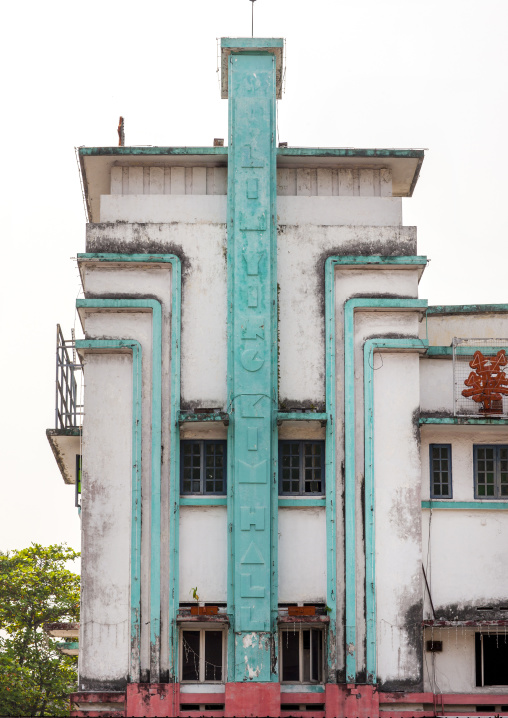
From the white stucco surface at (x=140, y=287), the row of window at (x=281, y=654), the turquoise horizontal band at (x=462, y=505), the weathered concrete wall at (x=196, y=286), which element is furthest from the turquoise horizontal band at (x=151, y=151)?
the row of window at (x=281, y=654)

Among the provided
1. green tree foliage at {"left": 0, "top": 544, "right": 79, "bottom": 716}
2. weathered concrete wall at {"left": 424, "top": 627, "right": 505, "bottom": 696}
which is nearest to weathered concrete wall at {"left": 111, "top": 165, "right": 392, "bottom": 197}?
weathered concrete wall at {"left": 424, "top": 627, "right": 505, "bottom": 696}

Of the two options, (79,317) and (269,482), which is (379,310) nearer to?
(269,482)

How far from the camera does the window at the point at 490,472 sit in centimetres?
2456

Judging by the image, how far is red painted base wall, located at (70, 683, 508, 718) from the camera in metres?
22.8

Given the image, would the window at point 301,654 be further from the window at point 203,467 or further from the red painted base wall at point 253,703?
the window at point 203,467

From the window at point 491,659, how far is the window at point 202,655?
5065mm

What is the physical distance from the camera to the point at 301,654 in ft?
77.4

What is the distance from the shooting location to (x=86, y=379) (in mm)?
23984

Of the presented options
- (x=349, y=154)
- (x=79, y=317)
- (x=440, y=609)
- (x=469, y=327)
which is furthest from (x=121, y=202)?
(x=440, y=609)

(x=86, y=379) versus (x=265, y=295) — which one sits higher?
(x=265, y=295)

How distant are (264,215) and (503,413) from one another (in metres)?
6.33

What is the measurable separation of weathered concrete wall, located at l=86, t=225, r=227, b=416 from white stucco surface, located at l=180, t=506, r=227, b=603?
2.18 meters

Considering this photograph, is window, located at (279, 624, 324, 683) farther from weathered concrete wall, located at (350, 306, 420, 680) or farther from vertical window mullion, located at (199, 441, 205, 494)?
vertical window mullion, located at (199, 441, 205, 494)

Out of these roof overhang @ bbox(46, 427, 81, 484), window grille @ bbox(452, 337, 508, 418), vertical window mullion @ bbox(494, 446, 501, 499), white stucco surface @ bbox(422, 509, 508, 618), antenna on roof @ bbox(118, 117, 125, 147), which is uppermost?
antenna on roof @ bbox(118, 117, 125, 147)
